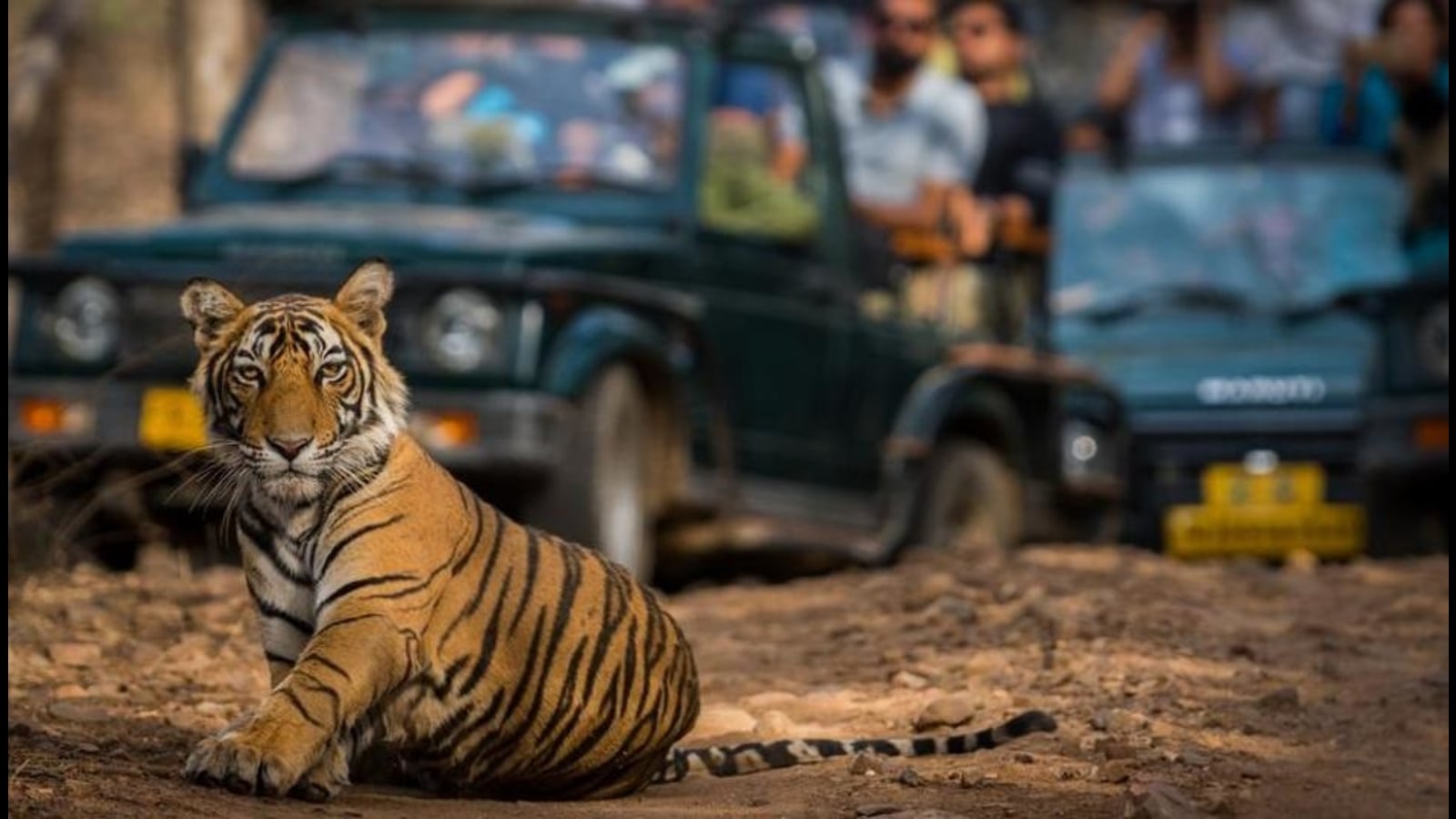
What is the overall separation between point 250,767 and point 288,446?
0.60 m

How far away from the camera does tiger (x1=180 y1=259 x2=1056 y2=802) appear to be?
5.77 metres

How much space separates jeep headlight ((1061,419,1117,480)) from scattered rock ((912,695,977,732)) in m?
6.90

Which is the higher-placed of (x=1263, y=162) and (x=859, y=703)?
(x=1263, y=162)

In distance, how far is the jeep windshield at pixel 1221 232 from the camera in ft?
54.2

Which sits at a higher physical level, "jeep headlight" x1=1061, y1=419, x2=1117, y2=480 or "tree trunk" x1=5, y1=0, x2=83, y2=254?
"tree trunk" x1=5, y1=0, x2=83, y2=254

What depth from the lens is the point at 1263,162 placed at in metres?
17.0

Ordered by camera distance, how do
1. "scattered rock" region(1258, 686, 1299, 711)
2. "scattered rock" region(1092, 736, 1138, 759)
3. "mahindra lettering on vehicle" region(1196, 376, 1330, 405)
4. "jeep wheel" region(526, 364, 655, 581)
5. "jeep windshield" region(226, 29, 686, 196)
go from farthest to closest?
"mahindra lettering on vehicle" region(1196, 376, 1330, 405) < "jeep windshield" region(226, 29, 686, 196) < "jeep wheel" region(526, 364, 655, 581) < "scattered rock" region(1258, 686, 1299, 711) < "scattered rock" region(1092, 736, 1138, 759)

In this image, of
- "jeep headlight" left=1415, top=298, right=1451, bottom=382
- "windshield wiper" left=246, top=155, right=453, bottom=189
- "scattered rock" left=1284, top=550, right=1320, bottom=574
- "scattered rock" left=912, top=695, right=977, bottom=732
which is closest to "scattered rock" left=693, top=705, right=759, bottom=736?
"scattered rock" left=912, top=695, right=977, bottom=732

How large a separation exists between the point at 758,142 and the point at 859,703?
432 centimetres

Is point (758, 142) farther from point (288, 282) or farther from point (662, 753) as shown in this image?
point (662, 753)

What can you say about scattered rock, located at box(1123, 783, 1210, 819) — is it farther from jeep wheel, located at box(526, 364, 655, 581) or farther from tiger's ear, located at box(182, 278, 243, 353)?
jeep wheel, located at box(526, 364, 655, 581)

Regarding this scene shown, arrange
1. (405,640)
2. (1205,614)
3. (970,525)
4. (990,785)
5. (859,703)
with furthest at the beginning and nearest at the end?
(970,525) < (1205,614) < (859,703) < (990,785) < (405,640)

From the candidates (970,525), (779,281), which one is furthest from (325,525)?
(970,525)

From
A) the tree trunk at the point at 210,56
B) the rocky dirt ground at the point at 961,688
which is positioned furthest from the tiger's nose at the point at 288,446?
the tree trunk at the point at 210,56
